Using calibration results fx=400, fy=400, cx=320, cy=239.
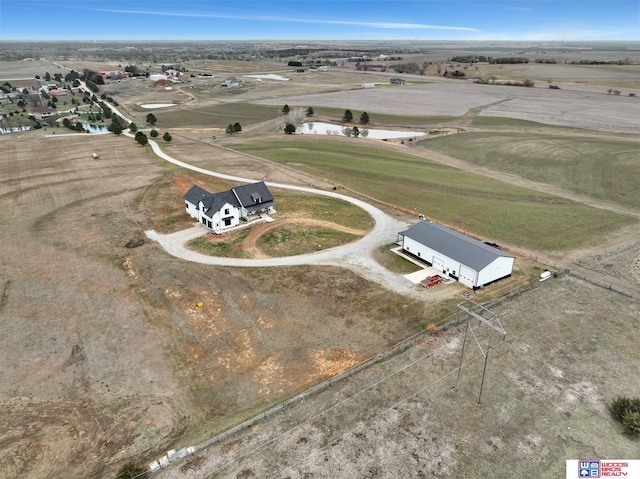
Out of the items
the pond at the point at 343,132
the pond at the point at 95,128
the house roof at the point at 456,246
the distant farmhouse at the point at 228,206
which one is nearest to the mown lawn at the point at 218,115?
the pond at the point at 95,128

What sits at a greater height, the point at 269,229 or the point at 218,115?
the point at 218,115

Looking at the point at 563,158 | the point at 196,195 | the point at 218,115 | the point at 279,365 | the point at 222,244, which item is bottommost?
the point at 279,365

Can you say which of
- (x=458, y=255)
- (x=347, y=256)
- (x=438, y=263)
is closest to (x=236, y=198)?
(x=347, y=256)

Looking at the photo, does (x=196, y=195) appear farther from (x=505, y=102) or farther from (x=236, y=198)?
(x=505, y=102)

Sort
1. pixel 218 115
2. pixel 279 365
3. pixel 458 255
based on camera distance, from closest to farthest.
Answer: pixel 279 365 → pixel 458 255 → pixel 218 115

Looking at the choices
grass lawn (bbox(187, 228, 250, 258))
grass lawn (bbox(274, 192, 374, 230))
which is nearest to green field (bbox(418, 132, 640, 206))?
grass lawn (bbox(274, 192, 374, 230))

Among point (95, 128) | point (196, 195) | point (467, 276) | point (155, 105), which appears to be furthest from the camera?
point (155, 105)

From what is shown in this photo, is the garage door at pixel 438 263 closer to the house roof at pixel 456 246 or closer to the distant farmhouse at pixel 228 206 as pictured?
the house roof at pixel 456 246
